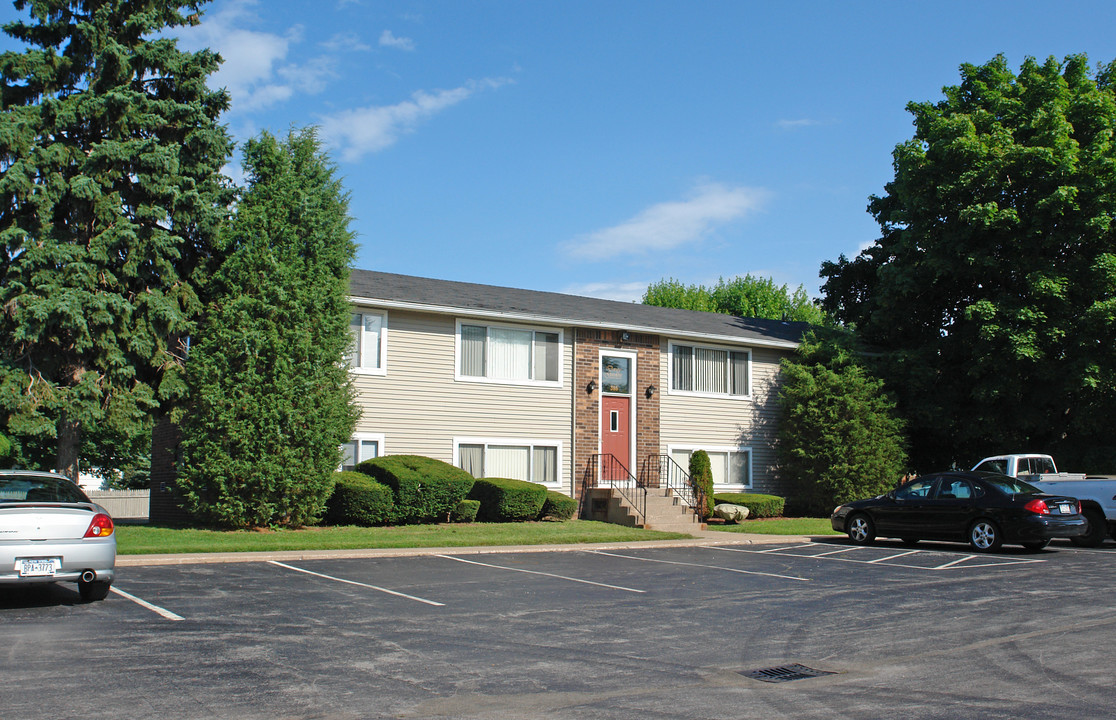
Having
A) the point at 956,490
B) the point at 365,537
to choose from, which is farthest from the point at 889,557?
the point at 365,537

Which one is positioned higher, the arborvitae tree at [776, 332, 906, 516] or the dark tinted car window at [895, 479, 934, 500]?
the arborvitae tree at [776, 332, 906, 516]

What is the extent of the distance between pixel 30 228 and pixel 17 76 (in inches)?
126

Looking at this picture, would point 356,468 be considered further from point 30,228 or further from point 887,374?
point 887,374

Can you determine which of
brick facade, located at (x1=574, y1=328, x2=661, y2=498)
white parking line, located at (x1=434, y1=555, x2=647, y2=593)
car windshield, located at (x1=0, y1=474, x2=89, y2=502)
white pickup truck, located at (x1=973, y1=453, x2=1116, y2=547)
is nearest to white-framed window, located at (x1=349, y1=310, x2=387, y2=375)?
brick facade, located at (x1=574, y1=328, x2=661, y2=498)

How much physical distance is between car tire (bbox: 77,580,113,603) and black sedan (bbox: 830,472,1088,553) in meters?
14.1

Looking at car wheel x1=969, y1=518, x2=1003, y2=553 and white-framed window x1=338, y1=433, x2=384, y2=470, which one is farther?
white-framed window x1=338, y1=433, x2=384, y2=470

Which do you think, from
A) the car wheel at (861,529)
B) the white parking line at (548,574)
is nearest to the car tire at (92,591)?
the white parking line at (548,574)

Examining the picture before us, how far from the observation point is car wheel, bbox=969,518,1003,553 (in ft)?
53.6

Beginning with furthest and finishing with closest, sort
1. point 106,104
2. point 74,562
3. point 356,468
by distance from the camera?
point 356,468, point 106,104, point 74,562

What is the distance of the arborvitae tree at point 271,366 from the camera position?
17562mm

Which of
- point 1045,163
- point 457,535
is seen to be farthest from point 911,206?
point 457,535

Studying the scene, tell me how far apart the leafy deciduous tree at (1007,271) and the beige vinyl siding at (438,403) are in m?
11.1

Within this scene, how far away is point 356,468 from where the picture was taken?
20500 millimetres

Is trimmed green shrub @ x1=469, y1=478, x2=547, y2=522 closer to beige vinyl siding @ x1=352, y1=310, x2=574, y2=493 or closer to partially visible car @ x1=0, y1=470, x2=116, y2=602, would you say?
beige vinyl siding @ x1=352, y1=310, x2=574, y2=493
